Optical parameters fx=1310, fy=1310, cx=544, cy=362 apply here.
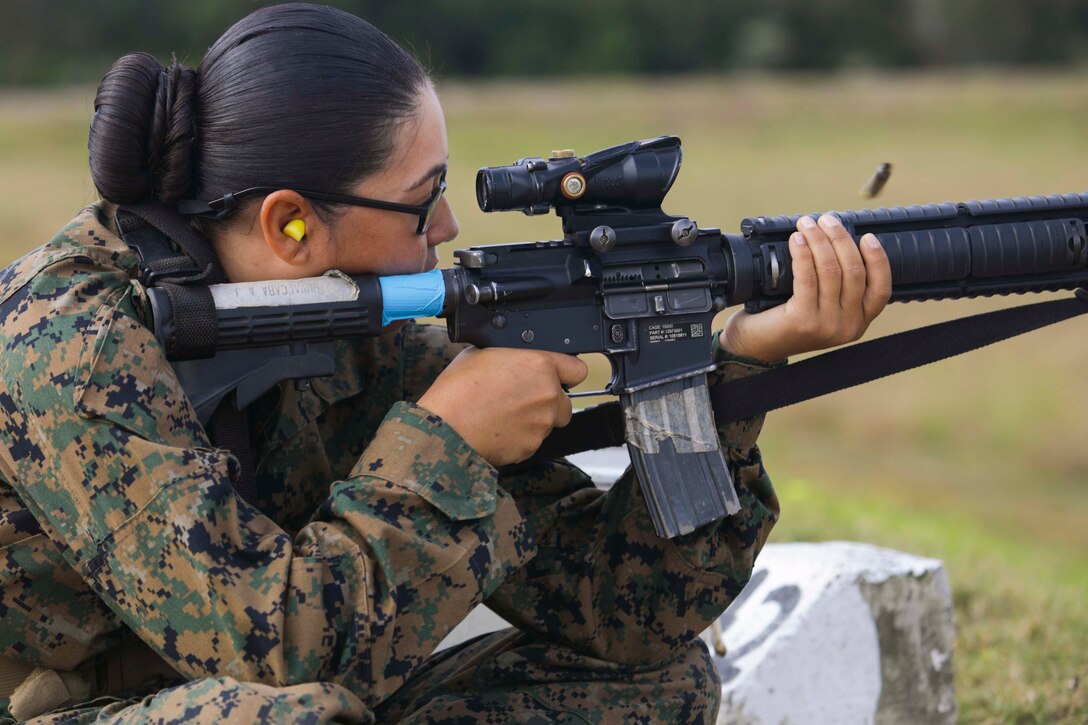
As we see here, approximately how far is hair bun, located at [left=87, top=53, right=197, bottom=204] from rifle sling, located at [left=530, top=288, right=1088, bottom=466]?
101 centimetres

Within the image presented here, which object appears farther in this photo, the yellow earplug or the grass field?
the grass field

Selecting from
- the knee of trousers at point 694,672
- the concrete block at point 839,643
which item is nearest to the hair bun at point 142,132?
the knee of trousers at point 694,672

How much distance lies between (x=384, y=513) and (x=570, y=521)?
0.76 m

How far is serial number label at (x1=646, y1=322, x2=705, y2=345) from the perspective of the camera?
2.73 meters

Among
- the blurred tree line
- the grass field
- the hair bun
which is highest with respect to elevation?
the blurred tree line

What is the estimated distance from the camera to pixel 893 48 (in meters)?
37.7

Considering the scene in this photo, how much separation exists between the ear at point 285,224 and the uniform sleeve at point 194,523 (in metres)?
0.30

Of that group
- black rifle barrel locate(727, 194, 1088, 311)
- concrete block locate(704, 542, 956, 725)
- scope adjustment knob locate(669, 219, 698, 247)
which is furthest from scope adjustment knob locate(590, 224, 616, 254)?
concrete block locate(704, 542, 956, 725)

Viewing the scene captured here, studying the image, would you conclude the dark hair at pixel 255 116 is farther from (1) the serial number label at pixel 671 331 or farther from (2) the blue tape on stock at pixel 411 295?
(1) the serial number label at pixel 671 331

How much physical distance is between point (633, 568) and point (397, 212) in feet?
3.10

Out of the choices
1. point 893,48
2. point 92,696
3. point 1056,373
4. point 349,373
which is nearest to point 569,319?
point 349,373

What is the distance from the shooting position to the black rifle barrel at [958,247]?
2.75 metres

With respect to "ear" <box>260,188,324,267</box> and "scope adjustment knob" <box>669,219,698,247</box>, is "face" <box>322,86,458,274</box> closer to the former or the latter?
"ear" <box>260,188,324,267</box>

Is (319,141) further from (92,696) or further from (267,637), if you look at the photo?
(92,696)
